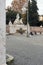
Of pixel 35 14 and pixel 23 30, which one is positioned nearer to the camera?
pixel 23 30

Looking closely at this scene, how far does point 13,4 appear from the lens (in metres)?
61.7

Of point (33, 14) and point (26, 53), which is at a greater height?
point (33, 14)

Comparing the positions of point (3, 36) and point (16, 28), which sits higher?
point (3, 36)

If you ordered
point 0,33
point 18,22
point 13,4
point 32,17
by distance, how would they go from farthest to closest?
point 13,4, point 32,17, point 18,22, point 0,33

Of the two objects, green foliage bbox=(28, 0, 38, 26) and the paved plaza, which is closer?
the paved plaza

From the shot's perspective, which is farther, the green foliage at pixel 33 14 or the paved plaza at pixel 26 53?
the green foliage at pixel 33 14

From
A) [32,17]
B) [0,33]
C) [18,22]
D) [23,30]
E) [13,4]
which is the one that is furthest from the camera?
[13,4]

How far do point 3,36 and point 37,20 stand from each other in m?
47.2

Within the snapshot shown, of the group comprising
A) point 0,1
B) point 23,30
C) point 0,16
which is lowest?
point 23,30

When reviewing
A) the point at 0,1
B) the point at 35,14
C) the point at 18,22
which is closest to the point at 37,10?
the point at 35,14

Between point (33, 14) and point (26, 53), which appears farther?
point (33, 14)

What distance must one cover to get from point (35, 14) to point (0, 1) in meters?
47.0

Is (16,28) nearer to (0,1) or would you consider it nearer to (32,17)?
(32,17)

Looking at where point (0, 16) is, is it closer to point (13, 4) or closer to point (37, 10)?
point (37, 10)
